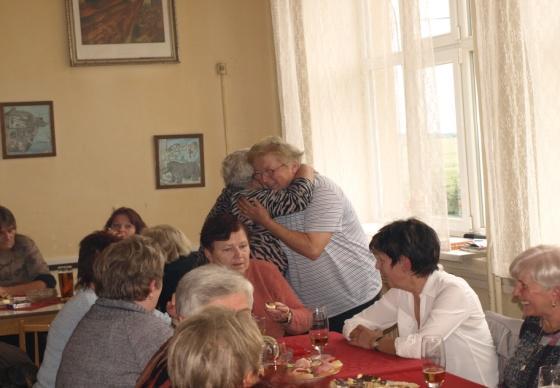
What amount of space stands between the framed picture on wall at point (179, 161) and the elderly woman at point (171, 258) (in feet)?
6.55

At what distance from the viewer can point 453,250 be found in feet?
15.9

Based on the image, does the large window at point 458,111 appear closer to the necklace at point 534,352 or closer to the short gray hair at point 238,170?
the short gray hair at point 238,170


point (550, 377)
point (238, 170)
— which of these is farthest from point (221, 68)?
point (550, 377)

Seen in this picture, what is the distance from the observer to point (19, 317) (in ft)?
16.3

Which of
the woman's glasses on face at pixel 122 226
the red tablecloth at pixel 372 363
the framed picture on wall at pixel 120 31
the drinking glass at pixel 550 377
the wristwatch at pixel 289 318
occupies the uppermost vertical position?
the framed picture on wall at pixel 120 31

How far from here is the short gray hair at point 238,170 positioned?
4.40 metres

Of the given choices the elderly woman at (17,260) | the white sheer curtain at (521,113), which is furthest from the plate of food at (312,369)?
the elderly woman at (17,260)

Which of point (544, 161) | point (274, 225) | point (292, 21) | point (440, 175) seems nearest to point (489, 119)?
point (544, 161)

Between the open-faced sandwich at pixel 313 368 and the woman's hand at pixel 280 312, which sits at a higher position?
the woman's hand at pixel 280 312

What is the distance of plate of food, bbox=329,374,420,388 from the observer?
2.75 meters

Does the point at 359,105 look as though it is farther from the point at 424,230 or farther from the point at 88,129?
the point at 424,230

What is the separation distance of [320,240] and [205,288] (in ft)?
4.91

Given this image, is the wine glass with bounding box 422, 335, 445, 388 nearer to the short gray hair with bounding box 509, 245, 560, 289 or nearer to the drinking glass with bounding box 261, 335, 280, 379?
the short gray hair with bounding box 509, 245, 560, 289

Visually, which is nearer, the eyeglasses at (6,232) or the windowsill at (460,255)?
the windowsill at (460,255)
